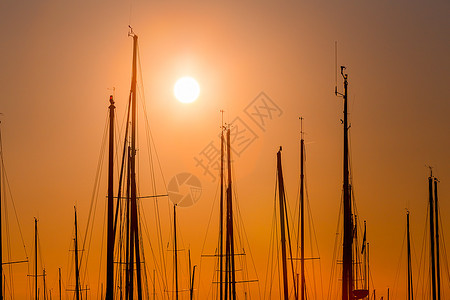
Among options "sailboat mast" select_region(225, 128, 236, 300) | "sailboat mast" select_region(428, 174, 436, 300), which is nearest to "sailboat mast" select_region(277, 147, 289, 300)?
"sailboat mast" select_region(225, 128, 236, 300)

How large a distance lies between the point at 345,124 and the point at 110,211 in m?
10.2

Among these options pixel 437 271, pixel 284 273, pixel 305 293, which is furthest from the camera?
pixel 437 271

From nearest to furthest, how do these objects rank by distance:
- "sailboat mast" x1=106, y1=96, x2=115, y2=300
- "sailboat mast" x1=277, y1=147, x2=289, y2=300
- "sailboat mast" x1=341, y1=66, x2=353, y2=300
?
"sailboat mast" x1=106, y1=96, x2=115, y2=300 → "sailboat mast" x1=341, y1=66, x2=353, y2=300 → "sailboat mast" x1=277, y1=147, x2=289, y2=300

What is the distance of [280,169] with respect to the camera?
4300 cm

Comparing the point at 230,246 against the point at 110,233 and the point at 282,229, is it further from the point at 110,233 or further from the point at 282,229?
the point at 110,233

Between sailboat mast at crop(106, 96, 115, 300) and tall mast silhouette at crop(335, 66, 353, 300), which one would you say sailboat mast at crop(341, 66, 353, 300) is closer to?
tall mast silhouette at crop(335, 66, 353, 300)

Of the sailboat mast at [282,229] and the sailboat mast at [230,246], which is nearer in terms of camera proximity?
the sailboat mast at [282,229]

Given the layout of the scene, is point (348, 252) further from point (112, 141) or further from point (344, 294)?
point (112, 141)

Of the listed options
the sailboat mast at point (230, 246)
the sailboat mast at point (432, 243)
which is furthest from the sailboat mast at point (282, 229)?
the sailboat mast at point (432, 243)

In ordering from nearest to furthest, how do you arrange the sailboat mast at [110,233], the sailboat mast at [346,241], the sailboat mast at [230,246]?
the sailboat mast at [110,233] < the sailboat mast at [346,241] < the sailboat mast at [230,246]

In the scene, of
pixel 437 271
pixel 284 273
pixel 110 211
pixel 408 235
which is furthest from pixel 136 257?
pixel 408 235

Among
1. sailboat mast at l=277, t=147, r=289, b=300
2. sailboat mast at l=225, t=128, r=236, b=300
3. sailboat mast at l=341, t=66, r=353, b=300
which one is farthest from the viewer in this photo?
sailboat mast at l=225, t=128, r=236, b=300

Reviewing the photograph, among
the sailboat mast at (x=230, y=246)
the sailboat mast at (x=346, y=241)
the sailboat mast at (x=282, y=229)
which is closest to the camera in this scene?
the sailboat mast at (x=346, y=241)

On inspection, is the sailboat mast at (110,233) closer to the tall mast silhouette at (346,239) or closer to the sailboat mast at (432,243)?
the tall mast silhouette at (346,239)
